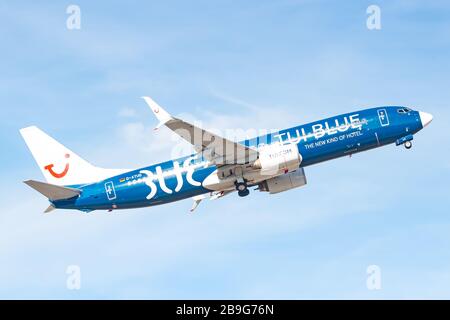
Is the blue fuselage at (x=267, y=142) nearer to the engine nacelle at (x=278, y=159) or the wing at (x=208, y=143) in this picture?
the engine nacelle at (x=278, y=159)

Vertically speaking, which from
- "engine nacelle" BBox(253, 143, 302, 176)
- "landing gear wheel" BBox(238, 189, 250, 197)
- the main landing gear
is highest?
"engine nacelle" BBox(253, 143, 302, 176)

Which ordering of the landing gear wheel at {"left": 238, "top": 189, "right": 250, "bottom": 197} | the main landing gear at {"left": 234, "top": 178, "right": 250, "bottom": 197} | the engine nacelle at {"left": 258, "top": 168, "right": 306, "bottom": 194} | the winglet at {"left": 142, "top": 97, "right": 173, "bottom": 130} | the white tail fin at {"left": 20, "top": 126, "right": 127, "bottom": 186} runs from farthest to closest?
1. the engine nacelle at {"left": 258, "top": 168, "right": 306, "bottom": 194}
2. the white tail fin at {"left": 20, "top": 126, "right": 127, "bottom": 186}
3. the landing gear wheel at {"left": 238, "top": 189, "right": 250, "bottom": 197}
4. the main landing gear at {"left": 234, "top": 178, "right": 250, "bottom": 197}
5. the winglet at {"left": 142, "top": 97, "right": 173, "bottom": 130}

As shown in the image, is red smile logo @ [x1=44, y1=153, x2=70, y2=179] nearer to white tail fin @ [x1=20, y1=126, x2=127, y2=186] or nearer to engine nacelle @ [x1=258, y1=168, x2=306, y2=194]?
white tail fin @ [x1=20, y1=126, x2=127, y2=186]

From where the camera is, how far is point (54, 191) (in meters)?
73.4

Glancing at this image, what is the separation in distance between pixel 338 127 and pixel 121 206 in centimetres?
2076

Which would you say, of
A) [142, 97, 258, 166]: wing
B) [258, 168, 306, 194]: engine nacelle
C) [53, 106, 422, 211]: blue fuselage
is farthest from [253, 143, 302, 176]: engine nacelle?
[258, 168, 306, 194]: engine nacelle

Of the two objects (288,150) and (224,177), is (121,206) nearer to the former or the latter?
(224,177)

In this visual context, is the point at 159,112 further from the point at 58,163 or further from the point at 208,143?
the point at 58,163

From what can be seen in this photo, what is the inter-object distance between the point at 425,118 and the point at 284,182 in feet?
46.1

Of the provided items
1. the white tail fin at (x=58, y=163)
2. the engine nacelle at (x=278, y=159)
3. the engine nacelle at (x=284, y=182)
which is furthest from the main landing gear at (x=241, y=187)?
the white tail fin at (x=58, y=163)

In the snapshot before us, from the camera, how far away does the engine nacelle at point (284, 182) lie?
78000 mm

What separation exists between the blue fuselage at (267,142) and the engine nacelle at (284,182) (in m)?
4.59

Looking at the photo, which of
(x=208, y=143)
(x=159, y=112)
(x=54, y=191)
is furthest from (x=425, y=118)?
(x=54, y=191)

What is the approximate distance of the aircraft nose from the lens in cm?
7556
